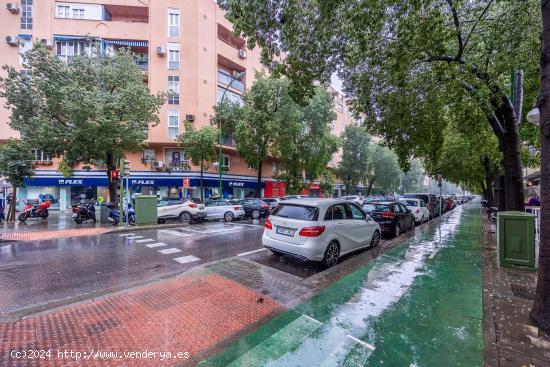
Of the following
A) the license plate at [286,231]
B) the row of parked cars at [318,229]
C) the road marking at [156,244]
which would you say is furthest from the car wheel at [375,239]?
the road marking at [156,244]

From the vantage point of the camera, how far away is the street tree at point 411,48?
5.76m

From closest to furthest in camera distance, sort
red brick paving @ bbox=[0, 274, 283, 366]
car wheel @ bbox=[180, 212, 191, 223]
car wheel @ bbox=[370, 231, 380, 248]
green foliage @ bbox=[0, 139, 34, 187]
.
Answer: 1. red brick paving @ bbox=[0, 274, 283, 366]
2. car wheel @ bbox=[370, 231, 380, 248]
3. green foliage @ bbox=[0, 139, 34, 187]
4. car wheel @ bbox=[180, 212, 191, 223]

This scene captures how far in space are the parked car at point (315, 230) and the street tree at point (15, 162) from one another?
16507mm

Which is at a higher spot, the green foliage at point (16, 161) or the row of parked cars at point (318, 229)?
the green foliage at point (16, 161)

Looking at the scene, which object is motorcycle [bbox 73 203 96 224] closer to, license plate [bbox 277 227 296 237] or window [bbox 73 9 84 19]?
license plate [bbox 277 227 296 237]

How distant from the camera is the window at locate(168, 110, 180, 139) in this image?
24737 millimetres

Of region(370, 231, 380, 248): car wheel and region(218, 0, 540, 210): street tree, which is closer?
region(218, 0, 540, 210): street tree

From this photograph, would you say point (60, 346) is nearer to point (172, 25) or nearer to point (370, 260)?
point (370, 260)

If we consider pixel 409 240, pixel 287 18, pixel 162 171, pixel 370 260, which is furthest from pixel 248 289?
pixel 162 171

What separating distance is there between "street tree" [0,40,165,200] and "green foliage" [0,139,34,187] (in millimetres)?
933

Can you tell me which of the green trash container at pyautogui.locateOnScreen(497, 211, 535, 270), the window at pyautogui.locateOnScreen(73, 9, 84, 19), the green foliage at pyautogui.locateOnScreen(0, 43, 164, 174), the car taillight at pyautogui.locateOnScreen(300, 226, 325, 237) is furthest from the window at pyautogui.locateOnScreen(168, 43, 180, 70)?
the green trash container at pyautogui.locateOnScreen(497, 211, 535, 270)

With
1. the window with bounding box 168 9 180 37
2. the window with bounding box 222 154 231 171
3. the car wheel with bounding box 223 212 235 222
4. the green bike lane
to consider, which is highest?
the window with bounding box 168 9 180 37

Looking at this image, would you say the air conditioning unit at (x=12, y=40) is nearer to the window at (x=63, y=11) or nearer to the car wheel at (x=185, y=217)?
the window at (x=63, y=11)

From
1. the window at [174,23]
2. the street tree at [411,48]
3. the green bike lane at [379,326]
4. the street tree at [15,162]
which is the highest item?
the window at [174,23]
